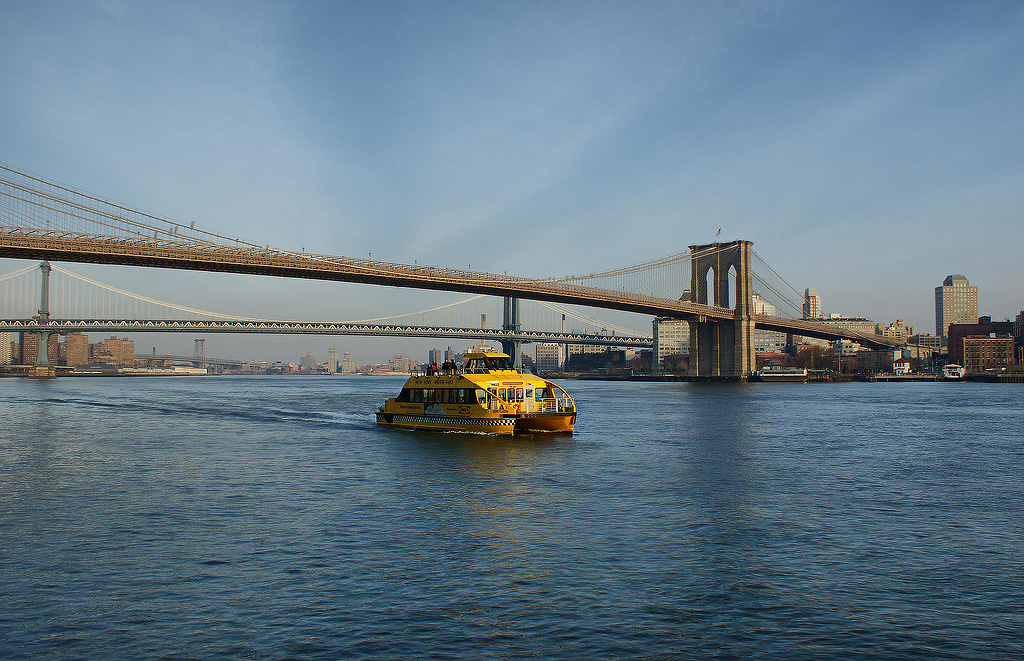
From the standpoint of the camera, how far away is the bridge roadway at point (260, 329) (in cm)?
9850

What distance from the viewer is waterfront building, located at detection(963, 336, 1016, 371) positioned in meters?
133

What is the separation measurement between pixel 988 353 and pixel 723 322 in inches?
2990

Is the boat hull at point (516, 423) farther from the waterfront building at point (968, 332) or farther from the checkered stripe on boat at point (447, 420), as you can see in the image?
the waterfront building at point (968, 332)

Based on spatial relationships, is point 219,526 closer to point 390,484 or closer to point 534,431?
point 390,484

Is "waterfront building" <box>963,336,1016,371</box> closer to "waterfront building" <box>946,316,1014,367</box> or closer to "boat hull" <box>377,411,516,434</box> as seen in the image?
"waterfront building" <box>946,316,1014,367</box>

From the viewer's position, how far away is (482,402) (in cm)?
2886

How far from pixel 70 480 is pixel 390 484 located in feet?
26.4

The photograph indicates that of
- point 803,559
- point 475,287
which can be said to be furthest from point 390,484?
point 475,287

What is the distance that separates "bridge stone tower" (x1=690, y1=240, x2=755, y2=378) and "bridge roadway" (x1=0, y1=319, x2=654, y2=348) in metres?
28.2

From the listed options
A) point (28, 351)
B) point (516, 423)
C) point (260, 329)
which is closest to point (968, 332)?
point (260, 329)

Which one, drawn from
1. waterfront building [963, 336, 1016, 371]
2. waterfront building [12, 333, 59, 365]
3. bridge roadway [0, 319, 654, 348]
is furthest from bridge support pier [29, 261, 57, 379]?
waterfront building [963, 336, 1016, 371]

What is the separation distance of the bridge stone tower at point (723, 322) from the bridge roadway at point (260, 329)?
28.2m

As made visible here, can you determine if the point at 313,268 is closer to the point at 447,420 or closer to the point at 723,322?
the point at 447,420

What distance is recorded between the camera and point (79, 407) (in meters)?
47.6
